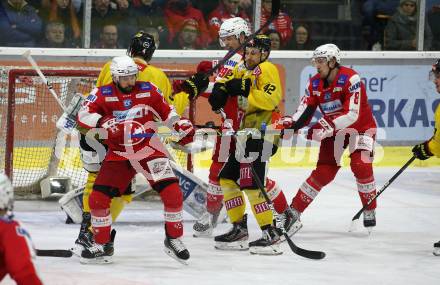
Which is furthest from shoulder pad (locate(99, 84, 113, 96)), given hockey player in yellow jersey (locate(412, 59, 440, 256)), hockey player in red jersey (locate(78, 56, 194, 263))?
hockey player in yellow jersey (locate(412, 59, 440, 256))

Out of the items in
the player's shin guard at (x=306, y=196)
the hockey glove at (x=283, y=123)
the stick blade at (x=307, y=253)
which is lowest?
the stick blade at (x=307, y=253)

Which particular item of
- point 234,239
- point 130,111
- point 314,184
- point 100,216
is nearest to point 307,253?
point 234,239

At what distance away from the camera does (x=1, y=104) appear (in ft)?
25.0

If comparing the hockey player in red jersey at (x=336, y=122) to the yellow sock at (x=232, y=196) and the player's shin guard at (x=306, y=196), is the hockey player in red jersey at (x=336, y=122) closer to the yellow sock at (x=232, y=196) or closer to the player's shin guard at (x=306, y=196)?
the player's shin guard at (x=306, y=196)

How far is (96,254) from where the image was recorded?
19.5 ft

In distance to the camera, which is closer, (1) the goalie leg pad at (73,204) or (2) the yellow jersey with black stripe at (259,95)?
(2) the yellow jersey with black stripe at (259,95)

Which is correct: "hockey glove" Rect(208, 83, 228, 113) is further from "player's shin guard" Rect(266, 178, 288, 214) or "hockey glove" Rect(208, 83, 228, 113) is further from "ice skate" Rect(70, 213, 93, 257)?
"ice skate" Rect(70, 213, 93, 257)

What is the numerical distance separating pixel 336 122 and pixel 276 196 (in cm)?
55

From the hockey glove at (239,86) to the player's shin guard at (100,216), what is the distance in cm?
95

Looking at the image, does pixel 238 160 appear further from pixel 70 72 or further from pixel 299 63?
pixel 299 63

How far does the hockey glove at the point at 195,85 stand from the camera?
6.41 metres

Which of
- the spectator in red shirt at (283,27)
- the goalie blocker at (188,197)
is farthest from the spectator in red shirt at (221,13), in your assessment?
the goalie blocker at (188,197)

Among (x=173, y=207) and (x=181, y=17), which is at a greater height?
(x=181, y=17)

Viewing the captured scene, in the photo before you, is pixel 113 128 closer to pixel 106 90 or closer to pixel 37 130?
pixel 106 90
